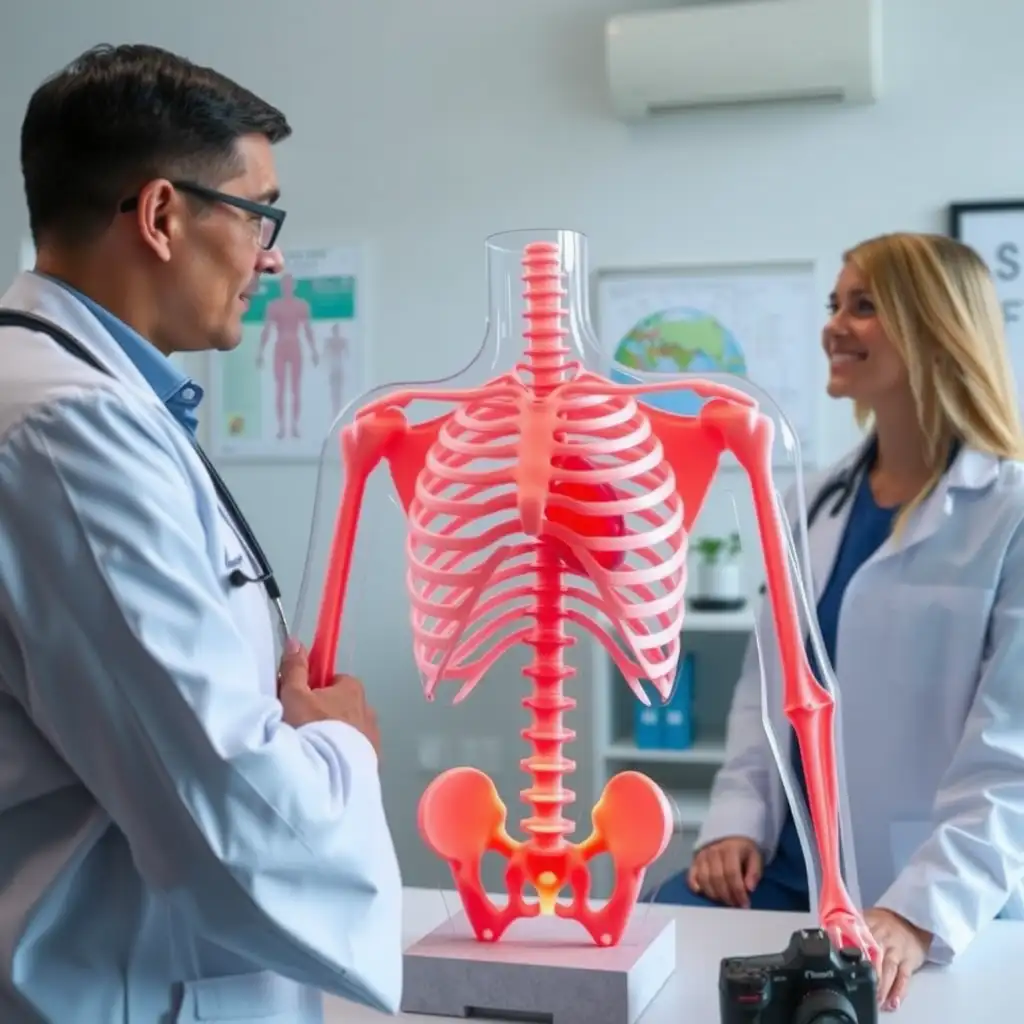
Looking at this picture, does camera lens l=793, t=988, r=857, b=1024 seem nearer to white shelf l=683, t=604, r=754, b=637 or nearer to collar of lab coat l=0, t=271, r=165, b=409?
→ collar of lab coat l=0, t=271, r=165, b=409

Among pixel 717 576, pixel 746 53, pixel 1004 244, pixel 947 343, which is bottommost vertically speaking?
pixel 717 576

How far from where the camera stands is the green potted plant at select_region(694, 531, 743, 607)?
9.73 feet

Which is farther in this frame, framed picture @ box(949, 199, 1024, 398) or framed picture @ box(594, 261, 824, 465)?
framed picture @ box(594, 261, 824, 465)

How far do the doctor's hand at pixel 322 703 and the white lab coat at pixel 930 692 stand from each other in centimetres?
82

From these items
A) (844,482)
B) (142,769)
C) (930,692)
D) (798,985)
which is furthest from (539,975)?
(844,482)

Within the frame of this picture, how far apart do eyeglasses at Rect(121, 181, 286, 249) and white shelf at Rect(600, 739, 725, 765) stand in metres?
1.52

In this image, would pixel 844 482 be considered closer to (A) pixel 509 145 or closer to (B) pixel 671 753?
(B) pixel 671 753

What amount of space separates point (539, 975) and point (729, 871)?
1.88ft

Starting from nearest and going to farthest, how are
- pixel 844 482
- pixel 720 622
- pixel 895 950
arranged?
1. pixel 895 950
2. pixel 844 482
3. pixel 720 622

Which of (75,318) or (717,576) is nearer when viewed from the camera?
(75,318)

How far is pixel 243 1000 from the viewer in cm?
108

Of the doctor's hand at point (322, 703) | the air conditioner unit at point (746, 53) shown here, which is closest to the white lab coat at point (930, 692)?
the doctor's hand at point (322, 703)

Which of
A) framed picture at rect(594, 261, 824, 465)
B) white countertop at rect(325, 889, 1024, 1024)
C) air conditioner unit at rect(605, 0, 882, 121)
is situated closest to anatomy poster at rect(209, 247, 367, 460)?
framed picture at rect(594, 261, 824, 465)

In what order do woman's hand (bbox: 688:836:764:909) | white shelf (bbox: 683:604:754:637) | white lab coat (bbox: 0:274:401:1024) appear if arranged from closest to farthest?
white lab coat (bbox: 0:274:401:1024) → woman's hand (bbox: 688:836:764:909) → white shelf (bbox: 683:604:754:637)
